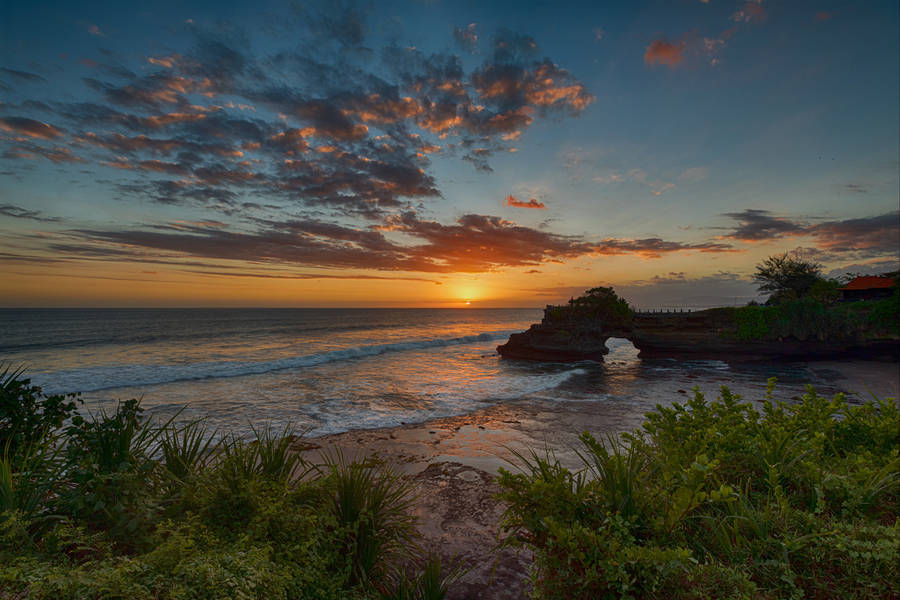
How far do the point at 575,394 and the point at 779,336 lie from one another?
28.7 metres

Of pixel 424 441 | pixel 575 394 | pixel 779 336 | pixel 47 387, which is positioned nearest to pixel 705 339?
pixel 779 336

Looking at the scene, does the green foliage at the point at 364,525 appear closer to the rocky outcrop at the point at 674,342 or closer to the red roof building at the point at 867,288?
the rocky outcrop at the point at 674,342

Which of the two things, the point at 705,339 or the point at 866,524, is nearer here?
the point at 866,524

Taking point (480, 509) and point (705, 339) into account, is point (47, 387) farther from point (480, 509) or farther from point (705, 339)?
point (705, 339)

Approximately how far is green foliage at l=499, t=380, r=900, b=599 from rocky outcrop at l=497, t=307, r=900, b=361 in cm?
3165

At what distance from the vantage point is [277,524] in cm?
344

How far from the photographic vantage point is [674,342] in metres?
37.0

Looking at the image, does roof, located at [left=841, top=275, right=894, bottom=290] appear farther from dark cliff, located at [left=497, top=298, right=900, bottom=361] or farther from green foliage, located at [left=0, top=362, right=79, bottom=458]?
green foliage, located at [left=0, top=362, right=79, bottom=458]

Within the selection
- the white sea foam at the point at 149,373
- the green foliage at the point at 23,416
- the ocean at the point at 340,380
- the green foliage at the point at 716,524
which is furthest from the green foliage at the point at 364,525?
the white sea foam at the point at 149,373

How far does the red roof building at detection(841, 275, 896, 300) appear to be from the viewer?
46.7m

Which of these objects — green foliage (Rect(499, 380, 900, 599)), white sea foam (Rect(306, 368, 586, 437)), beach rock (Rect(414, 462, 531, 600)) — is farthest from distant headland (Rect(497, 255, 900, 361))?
green foliage (Rect(499, 380, 900, 599))

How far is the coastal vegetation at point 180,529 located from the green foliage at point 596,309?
117ft

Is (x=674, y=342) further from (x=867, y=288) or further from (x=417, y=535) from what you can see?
(x=417, y=535)

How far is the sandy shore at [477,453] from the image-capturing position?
14.9 ft
